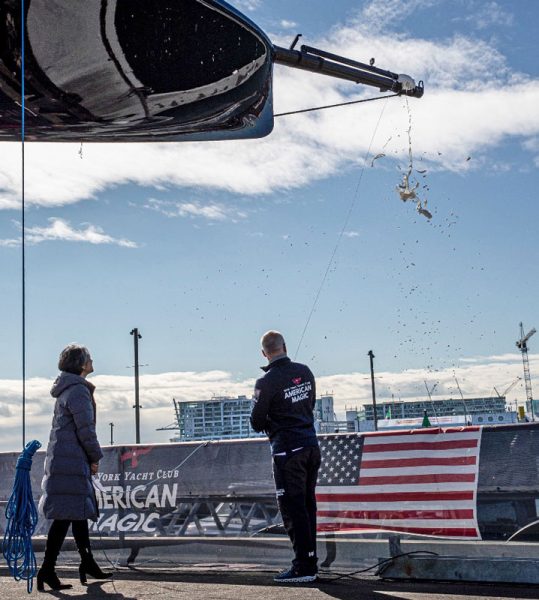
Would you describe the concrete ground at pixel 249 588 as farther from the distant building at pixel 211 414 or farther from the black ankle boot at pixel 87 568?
the distant building at pixel 211 414

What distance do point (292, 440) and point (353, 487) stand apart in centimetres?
162

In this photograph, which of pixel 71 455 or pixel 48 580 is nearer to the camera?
pixel 48 580

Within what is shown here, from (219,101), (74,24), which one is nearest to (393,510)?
(219,101)

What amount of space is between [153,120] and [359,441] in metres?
3.91

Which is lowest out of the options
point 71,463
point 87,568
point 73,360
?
point 87,568

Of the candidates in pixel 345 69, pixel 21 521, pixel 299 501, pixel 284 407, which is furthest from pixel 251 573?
pixel 345 69

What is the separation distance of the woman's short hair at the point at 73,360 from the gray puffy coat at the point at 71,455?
0.05 metres

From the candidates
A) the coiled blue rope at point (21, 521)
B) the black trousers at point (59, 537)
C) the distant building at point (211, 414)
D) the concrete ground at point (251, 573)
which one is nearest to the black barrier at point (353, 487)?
the concrete ground at point (251, 573)

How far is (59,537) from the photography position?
6773 millimetres

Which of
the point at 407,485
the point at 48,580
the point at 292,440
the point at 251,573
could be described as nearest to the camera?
the point at 48,580

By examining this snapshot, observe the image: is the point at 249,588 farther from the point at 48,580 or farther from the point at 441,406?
the point at 441,406

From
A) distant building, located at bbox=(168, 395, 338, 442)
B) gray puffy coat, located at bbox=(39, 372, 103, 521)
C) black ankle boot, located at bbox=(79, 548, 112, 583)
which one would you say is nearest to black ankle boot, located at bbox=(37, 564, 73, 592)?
black ankle boot, located at bbox=(79, 548, 112, 583)

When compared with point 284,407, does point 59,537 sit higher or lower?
lower

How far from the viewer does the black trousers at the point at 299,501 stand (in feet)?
21.4
